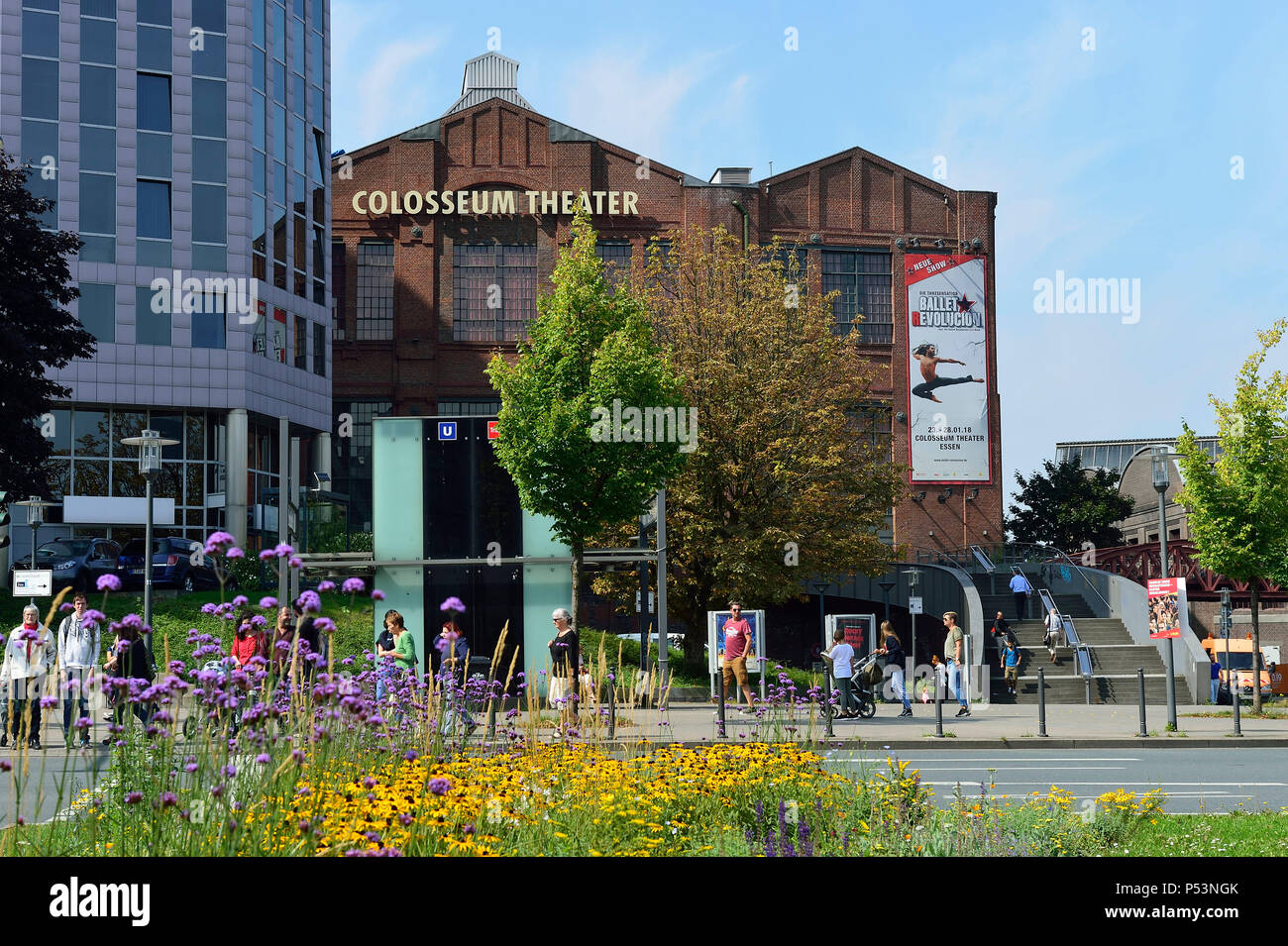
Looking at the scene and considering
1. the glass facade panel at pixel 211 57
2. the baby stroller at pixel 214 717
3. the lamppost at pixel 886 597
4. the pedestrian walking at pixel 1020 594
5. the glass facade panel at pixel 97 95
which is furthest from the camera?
the glass facade panel at pixel 211 57

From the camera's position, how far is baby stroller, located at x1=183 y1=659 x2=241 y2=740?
5.57m

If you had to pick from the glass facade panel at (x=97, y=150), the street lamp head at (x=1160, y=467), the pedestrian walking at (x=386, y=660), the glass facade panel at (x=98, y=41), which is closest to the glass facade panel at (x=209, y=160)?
the glass facade panel at (x=97, y=150)

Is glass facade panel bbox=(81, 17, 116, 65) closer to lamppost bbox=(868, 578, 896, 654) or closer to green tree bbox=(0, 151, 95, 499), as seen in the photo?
green tree bbox=(0, 151, 95, 499)

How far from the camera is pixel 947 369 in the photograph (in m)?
54.6

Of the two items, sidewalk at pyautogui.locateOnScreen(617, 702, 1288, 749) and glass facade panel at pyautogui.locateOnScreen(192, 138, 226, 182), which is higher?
glass facade panel at pyautogui.locateOnScreen(192, 138, 226, 182)

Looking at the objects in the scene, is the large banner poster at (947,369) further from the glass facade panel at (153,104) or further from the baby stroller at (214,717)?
the baby stroller at (214,717)

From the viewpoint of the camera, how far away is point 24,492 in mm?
32906

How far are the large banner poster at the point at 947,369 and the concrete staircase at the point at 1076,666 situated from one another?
1597 centimetres

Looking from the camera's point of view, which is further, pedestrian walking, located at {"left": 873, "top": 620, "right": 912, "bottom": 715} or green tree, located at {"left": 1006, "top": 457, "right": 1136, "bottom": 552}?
green tree, located at {"left": 1006, "top": 457, "right": 1136, "bottom": 552}

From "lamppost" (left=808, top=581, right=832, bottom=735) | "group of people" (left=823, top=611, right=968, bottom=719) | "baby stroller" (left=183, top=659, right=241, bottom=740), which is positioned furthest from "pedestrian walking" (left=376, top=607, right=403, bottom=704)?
"group of people" (left=823, top=611, right=968, bottom=719)

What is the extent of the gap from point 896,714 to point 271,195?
33203 mm

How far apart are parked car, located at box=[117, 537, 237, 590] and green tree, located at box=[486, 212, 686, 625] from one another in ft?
49.2

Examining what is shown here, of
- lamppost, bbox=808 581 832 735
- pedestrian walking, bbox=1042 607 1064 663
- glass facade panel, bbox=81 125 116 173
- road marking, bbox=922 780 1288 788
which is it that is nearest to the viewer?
road marking, bbox=922 780 1288 788

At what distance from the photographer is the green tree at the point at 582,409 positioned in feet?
76.2
